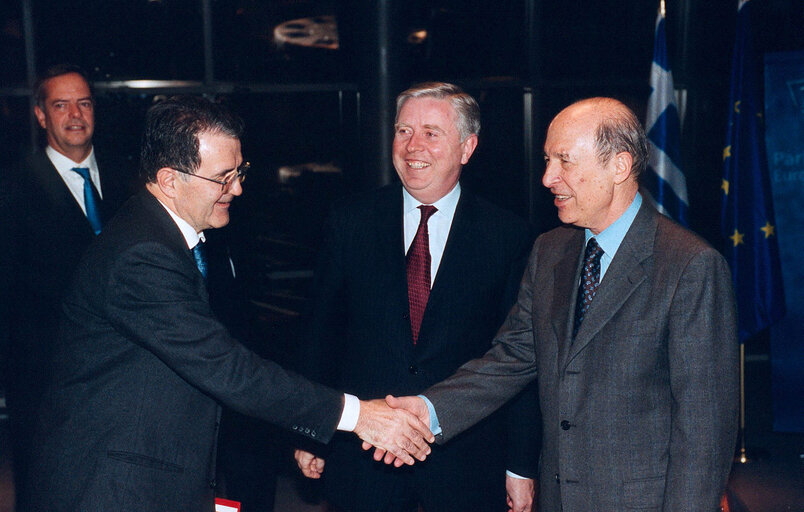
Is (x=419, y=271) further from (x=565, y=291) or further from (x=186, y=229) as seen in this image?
(x=186, y=229)

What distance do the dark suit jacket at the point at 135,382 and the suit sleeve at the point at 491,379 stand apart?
0.69 m

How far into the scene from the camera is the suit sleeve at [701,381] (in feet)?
6.19

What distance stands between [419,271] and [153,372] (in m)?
0.96

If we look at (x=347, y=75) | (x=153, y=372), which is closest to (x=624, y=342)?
(x=153, y=372)

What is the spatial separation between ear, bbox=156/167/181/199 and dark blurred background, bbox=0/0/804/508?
3.03 m

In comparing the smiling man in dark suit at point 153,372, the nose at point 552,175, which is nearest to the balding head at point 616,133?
the nose at point 552,175

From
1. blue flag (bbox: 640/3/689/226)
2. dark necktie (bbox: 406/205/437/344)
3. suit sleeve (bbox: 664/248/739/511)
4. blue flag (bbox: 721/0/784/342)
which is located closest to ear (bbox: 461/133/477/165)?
dark necktie (bbox: 406/205/437/344)

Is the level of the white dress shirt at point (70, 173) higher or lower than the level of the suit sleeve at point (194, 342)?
higher

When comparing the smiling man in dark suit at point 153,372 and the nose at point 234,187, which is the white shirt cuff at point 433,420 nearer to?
the smiling man in dark suit at point 153,372

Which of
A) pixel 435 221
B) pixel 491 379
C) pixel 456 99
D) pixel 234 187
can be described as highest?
pixel 456 99

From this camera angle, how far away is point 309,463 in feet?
9.03

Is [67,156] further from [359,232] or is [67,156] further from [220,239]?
[359,232]

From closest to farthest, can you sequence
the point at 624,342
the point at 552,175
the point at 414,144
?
the point at 624,342, the point at 552,175, the point at 414,144

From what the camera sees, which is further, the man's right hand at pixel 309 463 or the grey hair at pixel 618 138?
the man's right hand at pixel 309 463
